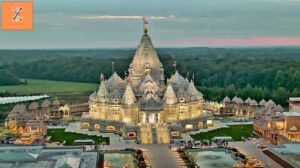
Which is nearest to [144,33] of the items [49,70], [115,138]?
[115,138]

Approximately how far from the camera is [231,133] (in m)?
55.1

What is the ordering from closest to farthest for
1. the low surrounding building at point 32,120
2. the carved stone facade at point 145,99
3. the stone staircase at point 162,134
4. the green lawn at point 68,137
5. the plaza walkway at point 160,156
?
1. the plaza walkway at point 160,156
2. the low surrounding building at point 32,120
3. the stone staircase at point 162,134
4. the green lawn at point 68,137
5. the carved stone facade at point 145,99

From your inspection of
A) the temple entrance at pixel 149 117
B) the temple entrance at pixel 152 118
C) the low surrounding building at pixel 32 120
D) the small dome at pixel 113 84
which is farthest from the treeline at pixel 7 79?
the temple entrance at pixel 152 118

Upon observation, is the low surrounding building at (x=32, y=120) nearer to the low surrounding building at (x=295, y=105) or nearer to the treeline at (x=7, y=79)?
the low surrounding building at (x=295, y=105)

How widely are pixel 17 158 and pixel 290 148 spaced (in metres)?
17.8

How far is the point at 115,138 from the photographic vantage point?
52938 millimetres

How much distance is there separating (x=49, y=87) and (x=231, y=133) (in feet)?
197

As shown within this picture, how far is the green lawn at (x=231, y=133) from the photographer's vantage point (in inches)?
2104

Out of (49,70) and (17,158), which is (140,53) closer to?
(17,158)

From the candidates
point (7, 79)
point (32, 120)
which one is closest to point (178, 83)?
point (32, 120)

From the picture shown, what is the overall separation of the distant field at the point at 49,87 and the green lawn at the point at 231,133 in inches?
1846

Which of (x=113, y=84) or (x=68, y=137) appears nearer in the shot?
(x=68, y=137)

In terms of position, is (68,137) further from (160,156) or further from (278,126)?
(278,126)

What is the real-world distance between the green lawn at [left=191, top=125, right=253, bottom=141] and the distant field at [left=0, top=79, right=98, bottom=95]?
4689cm
